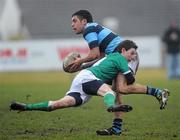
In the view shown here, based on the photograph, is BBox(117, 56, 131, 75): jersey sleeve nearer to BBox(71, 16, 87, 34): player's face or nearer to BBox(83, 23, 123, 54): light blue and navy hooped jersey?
BBox(83, 23, 123, 54): light blue and navy hooped jersey

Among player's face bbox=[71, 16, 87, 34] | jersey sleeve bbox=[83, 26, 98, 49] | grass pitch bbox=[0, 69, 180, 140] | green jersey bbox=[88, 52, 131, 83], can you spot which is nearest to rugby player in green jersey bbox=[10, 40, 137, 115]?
green jersey bbox=[88, 52, 131, 83]

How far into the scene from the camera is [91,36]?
1015 centimetres

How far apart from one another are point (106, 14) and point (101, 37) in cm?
3618

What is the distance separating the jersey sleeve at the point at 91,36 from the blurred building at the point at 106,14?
1356 inches

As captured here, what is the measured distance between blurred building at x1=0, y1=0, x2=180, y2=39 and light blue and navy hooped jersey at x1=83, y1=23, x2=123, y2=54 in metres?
34.2

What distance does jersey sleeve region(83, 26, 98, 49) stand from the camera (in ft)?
33.2

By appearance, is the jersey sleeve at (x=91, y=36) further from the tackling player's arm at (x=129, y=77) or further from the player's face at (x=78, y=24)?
the tackling player's arm at (x=129, y=77)

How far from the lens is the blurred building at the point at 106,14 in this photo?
149ft

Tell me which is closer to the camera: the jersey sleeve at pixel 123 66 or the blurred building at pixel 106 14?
the jersey sleeve at pixel 123 66

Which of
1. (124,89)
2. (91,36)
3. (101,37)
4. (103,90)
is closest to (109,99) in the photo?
(103,90)

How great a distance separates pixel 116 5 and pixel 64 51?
19.5 meters

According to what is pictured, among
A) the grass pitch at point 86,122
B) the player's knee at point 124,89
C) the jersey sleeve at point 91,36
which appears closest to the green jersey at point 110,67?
the player's knee at point 124,89

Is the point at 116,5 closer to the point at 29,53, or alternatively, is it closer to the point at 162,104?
the point at 29,53

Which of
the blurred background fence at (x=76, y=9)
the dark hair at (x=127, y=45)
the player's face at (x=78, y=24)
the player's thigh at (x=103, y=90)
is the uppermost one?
the blurred background fence at (x=76, y=9)
